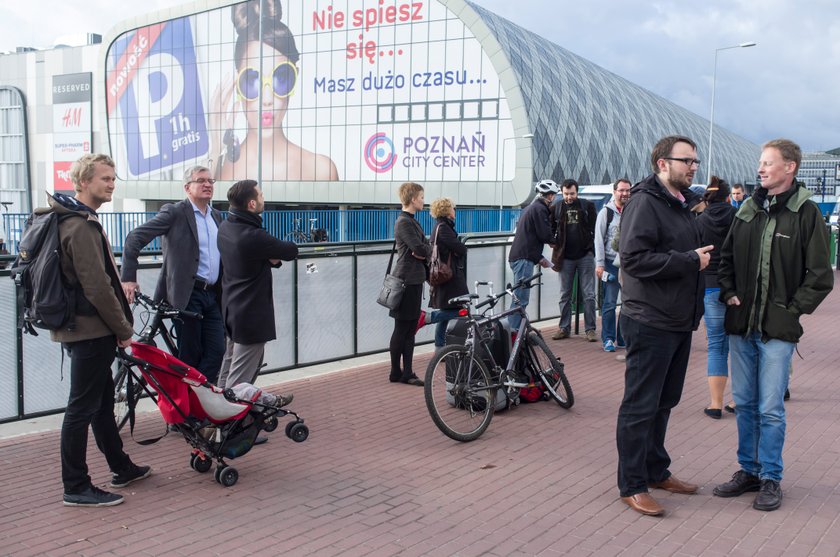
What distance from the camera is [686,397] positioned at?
739cm

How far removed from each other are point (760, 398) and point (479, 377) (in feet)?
7.03

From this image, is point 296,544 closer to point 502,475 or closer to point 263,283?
point 502,475

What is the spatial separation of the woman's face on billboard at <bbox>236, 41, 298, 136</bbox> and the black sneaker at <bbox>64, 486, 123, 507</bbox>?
46.2 metres

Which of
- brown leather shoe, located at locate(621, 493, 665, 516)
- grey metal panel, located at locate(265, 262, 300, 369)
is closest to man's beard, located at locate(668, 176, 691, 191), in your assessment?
brown leather shoe, located at locate(621, 493, 665, 516)

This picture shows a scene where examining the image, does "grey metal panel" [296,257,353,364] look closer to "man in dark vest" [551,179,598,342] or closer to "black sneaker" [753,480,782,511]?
"man in dark vest" [551,179,598,342]

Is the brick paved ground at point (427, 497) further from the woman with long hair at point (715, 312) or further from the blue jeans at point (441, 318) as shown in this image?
the blue jeans at point (441, 318)

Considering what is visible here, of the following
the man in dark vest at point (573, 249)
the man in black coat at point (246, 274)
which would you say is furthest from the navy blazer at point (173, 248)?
the man in dark vest at point (573, 249)

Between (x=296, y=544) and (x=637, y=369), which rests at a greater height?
(x=637, y=369)

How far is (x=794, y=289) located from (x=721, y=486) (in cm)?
121

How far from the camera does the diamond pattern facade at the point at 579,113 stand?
44438 millimetres

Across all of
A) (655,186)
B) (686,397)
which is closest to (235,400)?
(655,186)

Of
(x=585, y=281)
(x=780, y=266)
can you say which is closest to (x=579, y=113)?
(x=585, y=281)

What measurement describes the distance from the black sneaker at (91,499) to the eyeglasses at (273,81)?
45.4 meters

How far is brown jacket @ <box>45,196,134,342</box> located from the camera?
434 cm
